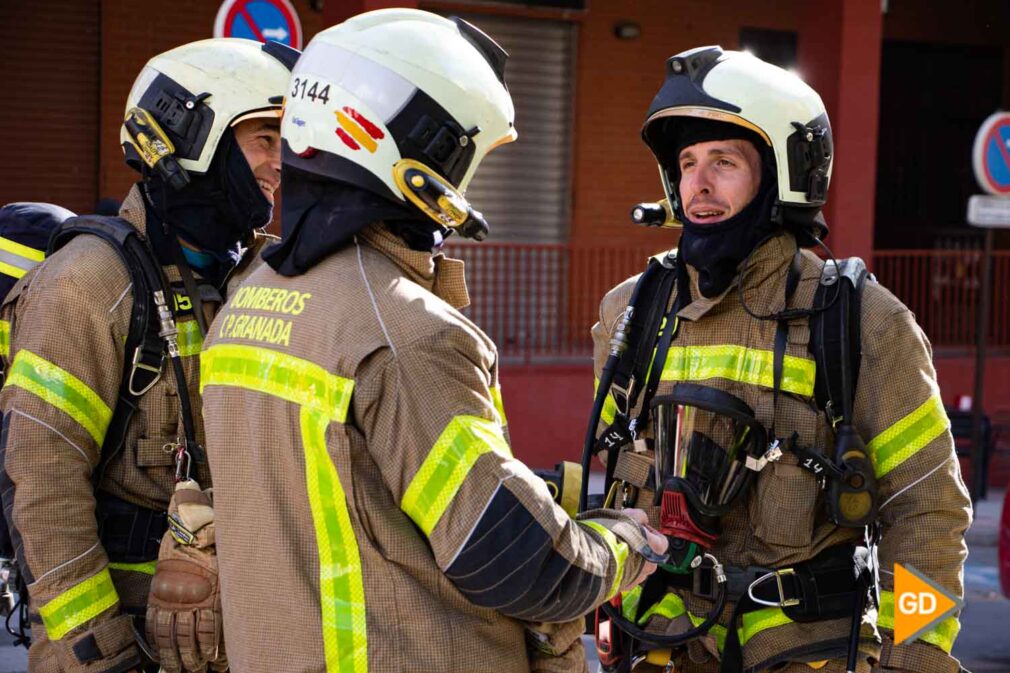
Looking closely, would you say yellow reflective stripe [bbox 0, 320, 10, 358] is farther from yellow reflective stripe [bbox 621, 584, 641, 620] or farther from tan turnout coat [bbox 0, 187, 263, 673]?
yellow reflective stripe [bbox 621, 584, 641, 620]

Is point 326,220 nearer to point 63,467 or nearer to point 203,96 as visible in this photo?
point 63,467

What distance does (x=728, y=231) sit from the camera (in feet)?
11.0

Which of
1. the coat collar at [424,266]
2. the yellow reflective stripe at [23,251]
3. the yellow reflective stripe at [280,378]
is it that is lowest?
the yellow reflective stripe at [280,378]

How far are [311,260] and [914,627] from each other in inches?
60.6

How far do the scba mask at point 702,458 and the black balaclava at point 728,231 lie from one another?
307 mm

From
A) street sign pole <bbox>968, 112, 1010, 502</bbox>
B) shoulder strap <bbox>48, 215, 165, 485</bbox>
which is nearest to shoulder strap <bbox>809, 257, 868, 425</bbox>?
shoulder strap <bbox>48, 215, 165, 485</bbox>

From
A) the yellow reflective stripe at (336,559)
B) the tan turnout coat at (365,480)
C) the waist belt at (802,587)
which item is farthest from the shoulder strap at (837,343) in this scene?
the yellow reflective stripe at (336,559)

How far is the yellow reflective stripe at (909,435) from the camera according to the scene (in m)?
3.09

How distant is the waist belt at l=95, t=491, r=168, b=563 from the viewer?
3.21m

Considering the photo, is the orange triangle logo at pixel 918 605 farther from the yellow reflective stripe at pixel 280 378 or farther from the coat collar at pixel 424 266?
the yellow reflective stripe at pixel 280 378

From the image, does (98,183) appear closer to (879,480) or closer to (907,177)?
(907,177)

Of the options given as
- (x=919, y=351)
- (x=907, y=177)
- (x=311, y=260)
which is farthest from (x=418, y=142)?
(x=907, y=177)

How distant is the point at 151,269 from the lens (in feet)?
10.7

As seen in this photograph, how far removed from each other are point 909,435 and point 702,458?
0.46m
